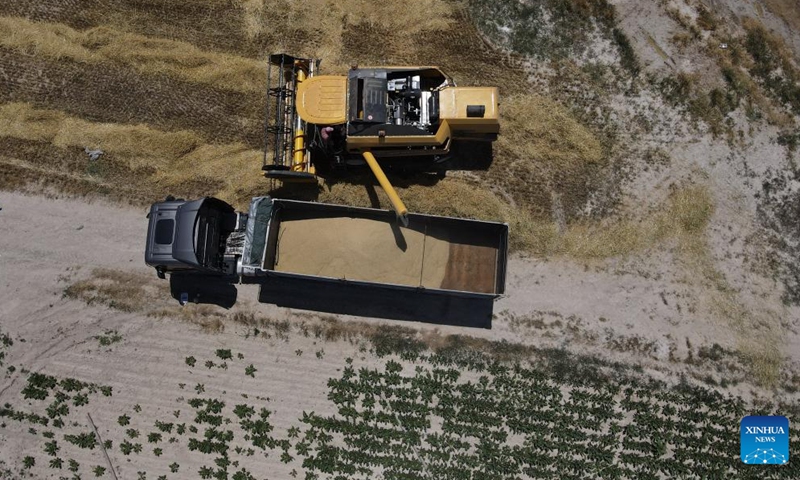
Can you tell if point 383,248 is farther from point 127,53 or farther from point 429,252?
point 127,53

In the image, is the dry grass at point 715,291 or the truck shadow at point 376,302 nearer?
the dry grass at point 715,291

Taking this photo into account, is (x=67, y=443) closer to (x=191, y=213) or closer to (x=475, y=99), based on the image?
(x=191, y=213)

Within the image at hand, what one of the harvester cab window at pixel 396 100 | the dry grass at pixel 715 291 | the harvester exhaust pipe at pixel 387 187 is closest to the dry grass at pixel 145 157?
the harvester exhaust pipe at pixel 387 187

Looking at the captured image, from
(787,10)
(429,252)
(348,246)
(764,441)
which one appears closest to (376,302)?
(348,246)

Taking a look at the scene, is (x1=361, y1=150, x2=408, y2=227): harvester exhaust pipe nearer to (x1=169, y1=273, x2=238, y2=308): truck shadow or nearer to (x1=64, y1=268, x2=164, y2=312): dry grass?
(x1=169, y1=273, x2=238, y2=308): truck shadow

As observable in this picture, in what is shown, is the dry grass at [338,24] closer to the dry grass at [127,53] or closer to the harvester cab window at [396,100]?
the dry grass at [127,53]
